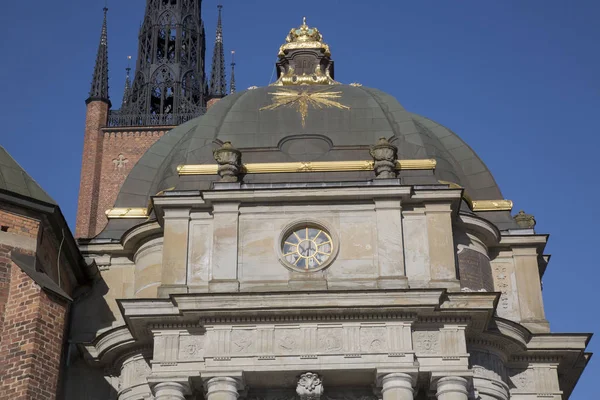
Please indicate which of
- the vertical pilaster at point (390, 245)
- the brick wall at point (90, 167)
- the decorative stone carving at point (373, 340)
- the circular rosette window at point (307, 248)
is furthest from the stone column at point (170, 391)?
the brick wall at point (90, 167)

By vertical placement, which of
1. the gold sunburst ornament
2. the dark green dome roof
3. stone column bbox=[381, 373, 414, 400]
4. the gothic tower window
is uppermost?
A: the gothic tower window

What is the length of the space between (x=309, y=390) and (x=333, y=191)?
17.6 feet

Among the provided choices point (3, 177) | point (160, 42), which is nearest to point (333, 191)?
point (3, 177)

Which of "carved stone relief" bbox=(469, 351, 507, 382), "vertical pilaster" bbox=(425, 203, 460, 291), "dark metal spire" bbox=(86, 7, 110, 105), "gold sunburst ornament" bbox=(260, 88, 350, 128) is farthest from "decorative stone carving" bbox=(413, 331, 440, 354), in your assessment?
"dark metal spire" bbox=(86, 7, 110, 105)

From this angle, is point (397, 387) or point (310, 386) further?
point (310, 386)

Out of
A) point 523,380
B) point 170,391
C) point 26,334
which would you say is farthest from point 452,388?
point 26,334

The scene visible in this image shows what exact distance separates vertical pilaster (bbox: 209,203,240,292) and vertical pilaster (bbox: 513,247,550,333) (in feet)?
26.4

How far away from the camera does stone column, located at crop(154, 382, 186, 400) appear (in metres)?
29.7

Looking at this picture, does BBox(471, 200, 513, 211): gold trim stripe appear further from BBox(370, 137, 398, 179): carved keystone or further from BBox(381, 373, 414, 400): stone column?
BBox(381, 373, 414, 400): stone column

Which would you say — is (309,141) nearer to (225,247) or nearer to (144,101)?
(225,247)

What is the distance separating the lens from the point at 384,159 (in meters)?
32.9

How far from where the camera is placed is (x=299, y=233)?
106 feet

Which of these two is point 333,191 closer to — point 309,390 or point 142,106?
point 309,390

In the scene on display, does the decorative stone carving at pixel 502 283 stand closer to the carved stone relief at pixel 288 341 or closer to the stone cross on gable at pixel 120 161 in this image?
the carved stone relief at pixel 288 341
